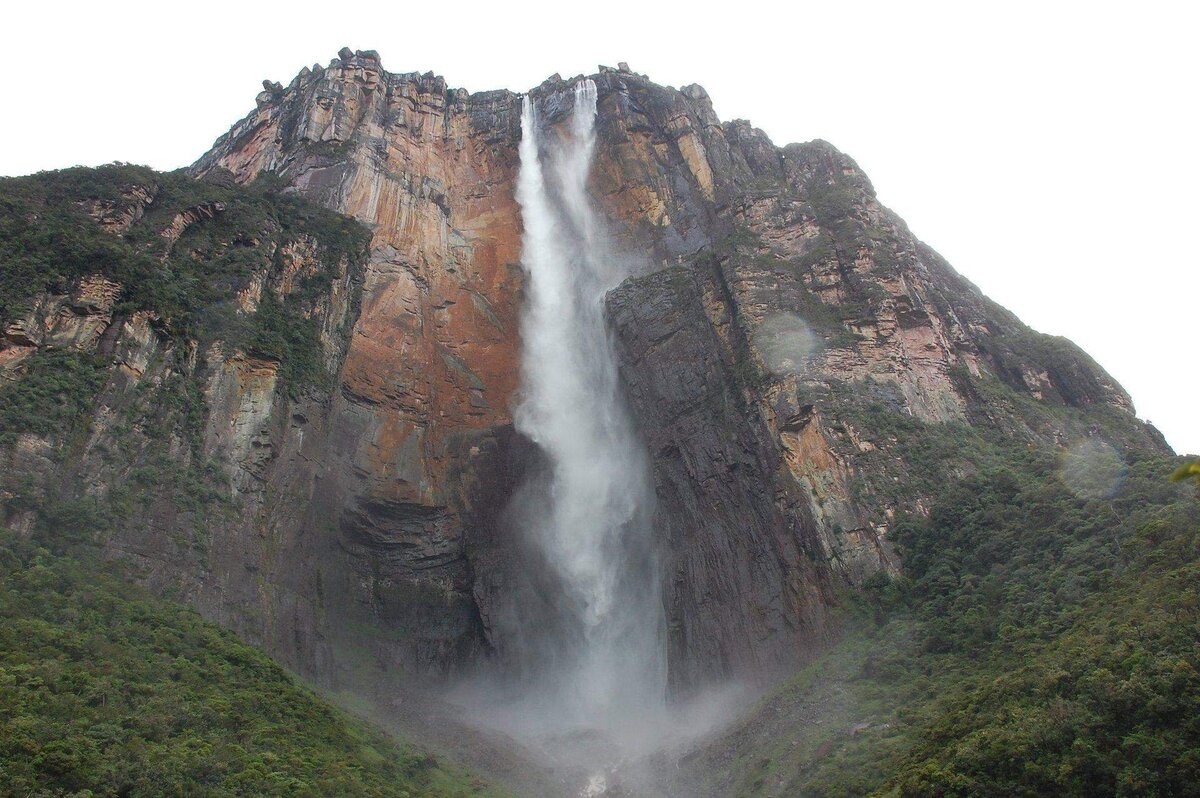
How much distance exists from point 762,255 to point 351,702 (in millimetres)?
26135

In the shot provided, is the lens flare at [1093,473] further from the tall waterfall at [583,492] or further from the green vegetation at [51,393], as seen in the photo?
the green vegetation at [51,393]

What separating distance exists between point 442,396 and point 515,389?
13.0ft

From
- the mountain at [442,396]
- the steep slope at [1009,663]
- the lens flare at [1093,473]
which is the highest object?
the mountain at [442,396]

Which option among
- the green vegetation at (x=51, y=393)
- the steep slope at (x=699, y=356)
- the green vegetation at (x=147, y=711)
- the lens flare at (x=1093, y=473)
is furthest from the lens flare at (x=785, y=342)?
the green vegetation at (x=51, y=393)

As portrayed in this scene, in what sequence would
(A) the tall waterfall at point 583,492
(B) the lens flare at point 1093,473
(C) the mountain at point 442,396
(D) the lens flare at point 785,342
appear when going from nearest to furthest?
1. (B) the lens flare at point 1093,473
2. (C) the mountain at point 442,396
3. (D) the lens flare at point 785,342
4. (A) the tall waterfall at point 583,492

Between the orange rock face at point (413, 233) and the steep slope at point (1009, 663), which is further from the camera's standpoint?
the orange rock face at point (413, 233)

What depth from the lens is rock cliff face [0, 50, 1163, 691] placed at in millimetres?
29547

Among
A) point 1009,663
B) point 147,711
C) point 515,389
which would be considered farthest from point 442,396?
point 1009,663

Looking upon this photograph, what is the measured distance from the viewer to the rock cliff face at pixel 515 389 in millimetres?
29547

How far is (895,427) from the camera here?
32719 mm

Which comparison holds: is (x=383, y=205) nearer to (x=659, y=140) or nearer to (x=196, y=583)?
(x=659, y=140)

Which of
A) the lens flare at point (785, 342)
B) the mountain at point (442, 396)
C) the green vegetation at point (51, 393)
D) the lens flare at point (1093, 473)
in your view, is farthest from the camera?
the lens flare at point (785, 342)

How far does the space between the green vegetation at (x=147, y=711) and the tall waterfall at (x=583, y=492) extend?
1039 centimetres

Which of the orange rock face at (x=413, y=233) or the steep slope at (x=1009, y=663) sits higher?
the orange rock face at (x=413, y=233)
